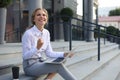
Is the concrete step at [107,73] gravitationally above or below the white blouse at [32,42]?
below

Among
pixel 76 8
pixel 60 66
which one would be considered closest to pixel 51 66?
pixel 60 66

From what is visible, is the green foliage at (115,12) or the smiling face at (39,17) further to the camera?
the green foliage at (115,12)

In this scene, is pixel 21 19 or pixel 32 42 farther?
pixel 21 19

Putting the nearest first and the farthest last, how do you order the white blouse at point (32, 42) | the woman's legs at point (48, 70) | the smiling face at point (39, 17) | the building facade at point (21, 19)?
the woman's legs at point (48, 70) → the white blouse at point (32, 42) → the smiling face at point (39, 17) → the building facade at point (21, 19)

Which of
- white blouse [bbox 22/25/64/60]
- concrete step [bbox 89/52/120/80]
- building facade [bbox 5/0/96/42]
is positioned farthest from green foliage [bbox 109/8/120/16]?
white blouse [bbox 22/25/64/60]

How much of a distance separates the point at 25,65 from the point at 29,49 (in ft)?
0.88

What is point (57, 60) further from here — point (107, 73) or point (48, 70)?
point (107, 73)

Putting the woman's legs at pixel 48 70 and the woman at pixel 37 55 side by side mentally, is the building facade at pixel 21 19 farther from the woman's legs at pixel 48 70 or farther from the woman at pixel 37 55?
the woman's legs at pixel 48 70

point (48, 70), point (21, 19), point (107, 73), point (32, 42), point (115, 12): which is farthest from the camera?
point (115, 12)

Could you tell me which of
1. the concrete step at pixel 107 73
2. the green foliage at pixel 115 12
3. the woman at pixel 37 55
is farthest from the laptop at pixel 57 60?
the green foliage at pixel 115 12

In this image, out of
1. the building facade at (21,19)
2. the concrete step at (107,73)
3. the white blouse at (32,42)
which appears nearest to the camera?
the white blouse at (32,42)

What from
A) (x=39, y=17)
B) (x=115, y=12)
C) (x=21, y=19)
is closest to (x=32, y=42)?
(x=39, y=17)

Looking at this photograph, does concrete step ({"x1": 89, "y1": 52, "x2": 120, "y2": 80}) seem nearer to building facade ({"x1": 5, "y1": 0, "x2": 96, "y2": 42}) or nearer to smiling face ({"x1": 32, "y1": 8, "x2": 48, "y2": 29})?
smiling face ({"x1": 32, "y1": 8, "x2": 48, "y2": 29})

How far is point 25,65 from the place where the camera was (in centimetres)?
493
